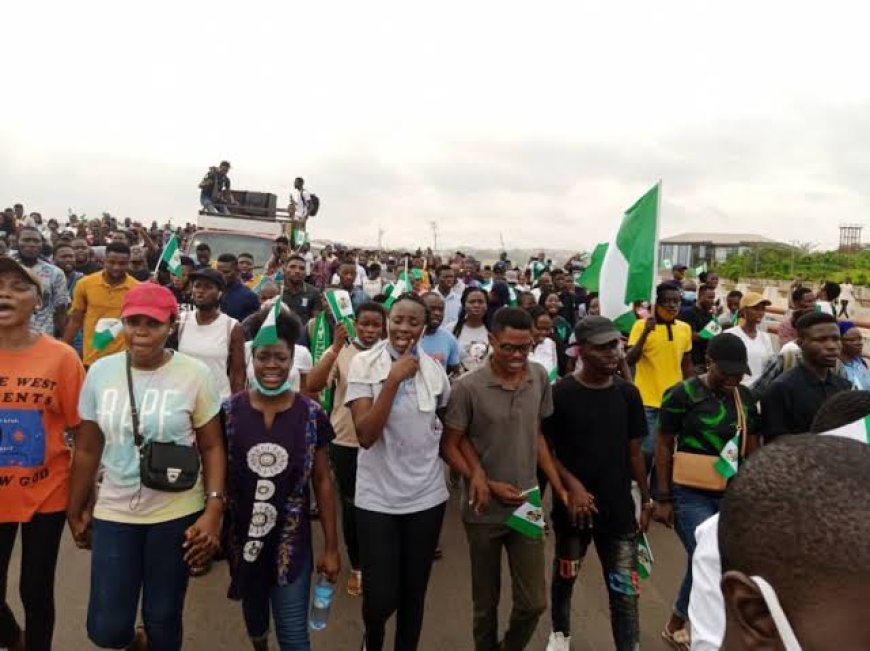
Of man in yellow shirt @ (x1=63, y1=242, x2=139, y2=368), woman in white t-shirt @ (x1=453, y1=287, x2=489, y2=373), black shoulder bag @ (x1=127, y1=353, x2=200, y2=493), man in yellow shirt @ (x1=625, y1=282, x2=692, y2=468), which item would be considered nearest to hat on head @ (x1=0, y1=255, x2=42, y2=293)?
black shoulder bag @ (x1=127, y1=353, x2=200, y2=493)

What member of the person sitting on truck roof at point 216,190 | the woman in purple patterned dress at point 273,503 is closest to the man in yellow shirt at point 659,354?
the woman in purple patterned dress at point 273,503

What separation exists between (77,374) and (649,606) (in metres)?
3.32

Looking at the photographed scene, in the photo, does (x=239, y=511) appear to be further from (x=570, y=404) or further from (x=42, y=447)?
(x=570, y=404)

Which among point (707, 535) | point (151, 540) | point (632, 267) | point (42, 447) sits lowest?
point (151, 540)

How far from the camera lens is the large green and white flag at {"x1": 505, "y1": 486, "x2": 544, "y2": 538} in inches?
114

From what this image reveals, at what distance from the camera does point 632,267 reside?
16.3ft

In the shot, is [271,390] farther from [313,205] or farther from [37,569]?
[313,205]

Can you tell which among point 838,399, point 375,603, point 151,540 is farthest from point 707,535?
point 151,540

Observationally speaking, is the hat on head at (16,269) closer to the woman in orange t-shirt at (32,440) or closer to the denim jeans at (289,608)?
the woman in orange t-shirt at (32,440)

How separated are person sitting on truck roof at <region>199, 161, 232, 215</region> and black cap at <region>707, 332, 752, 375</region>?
1072 centimetres

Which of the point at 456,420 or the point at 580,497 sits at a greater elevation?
the point at 456,420

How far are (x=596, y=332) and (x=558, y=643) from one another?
5.08 ft

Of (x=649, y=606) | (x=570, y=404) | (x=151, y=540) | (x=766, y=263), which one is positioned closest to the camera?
(x=151, y=540)

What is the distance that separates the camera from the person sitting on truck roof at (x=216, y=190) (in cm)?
1238
